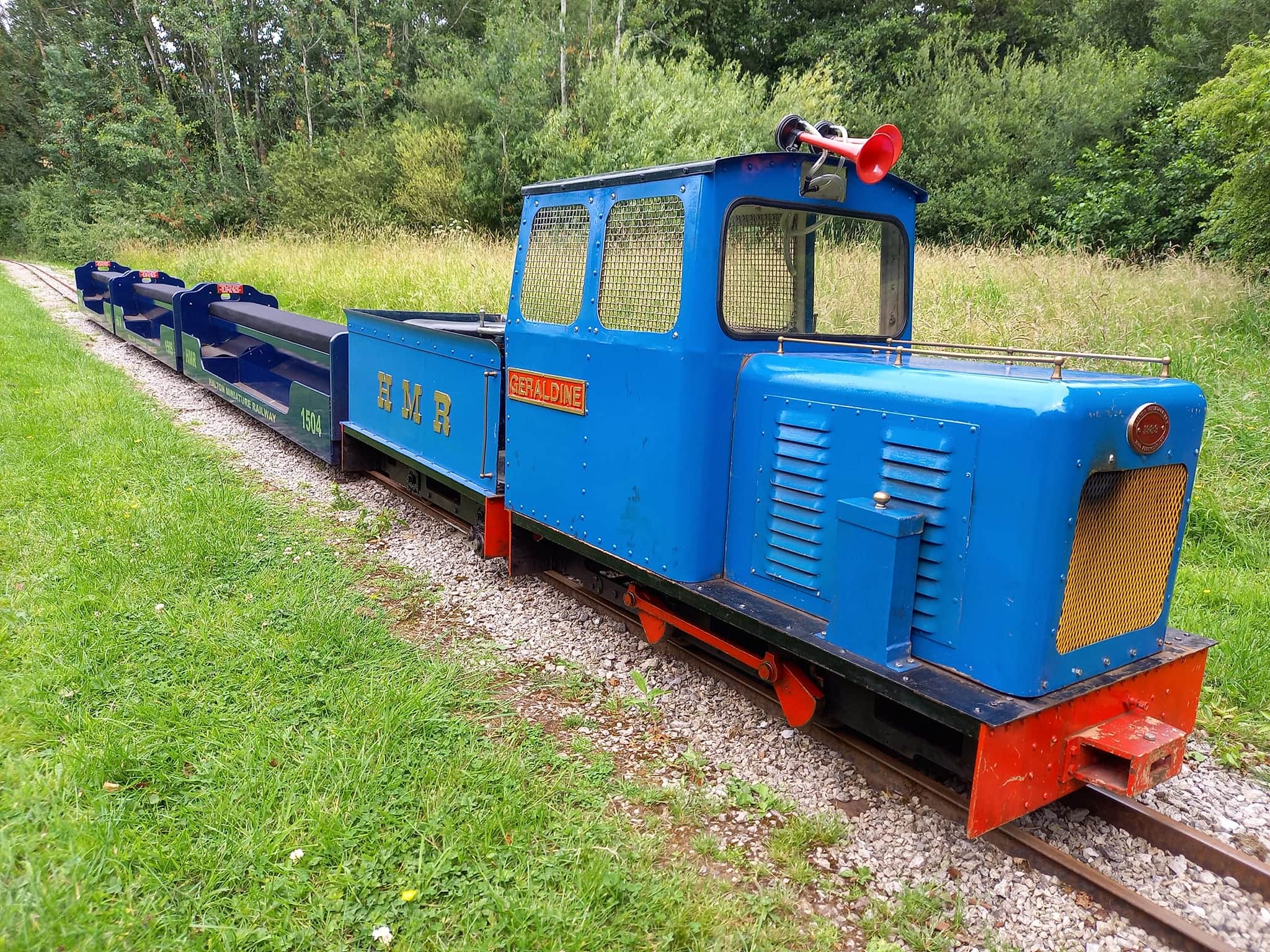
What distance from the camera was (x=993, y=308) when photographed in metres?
8.82

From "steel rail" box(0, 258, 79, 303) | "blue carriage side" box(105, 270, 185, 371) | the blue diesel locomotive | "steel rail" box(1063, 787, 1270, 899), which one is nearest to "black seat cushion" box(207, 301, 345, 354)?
"blue carriage side" box(105, 270, 185, 371)

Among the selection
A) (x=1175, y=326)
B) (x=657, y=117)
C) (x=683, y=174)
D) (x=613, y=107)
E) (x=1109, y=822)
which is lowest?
(x=1109, y=822)

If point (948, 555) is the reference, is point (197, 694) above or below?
below

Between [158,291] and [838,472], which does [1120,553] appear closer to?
[838,472]

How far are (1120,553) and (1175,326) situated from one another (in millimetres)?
6636

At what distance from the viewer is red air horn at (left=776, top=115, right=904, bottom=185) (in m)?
3.43

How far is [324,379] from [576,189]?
15.7 feet

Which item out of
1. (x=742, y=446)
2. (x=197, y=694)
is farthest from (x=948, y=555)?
(x=197, y=694)

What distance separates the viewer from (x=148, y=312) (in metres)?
14.6

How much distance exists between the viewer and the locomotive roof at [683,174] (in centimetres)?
343

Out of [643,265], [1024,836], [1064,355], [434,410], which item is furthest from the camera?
[434,410]

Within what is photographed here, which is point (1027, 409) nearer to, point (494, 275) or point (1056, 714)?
point (1056, 714)

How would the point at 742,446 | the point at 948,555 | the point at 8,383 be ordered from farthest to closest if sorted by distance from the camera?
1. the point at 8,383
2. the point at 742,446
3. the point at 948,555

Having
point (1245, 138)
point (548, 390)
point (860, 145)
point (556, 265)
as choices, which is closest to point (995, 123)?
point (1245, 138)
